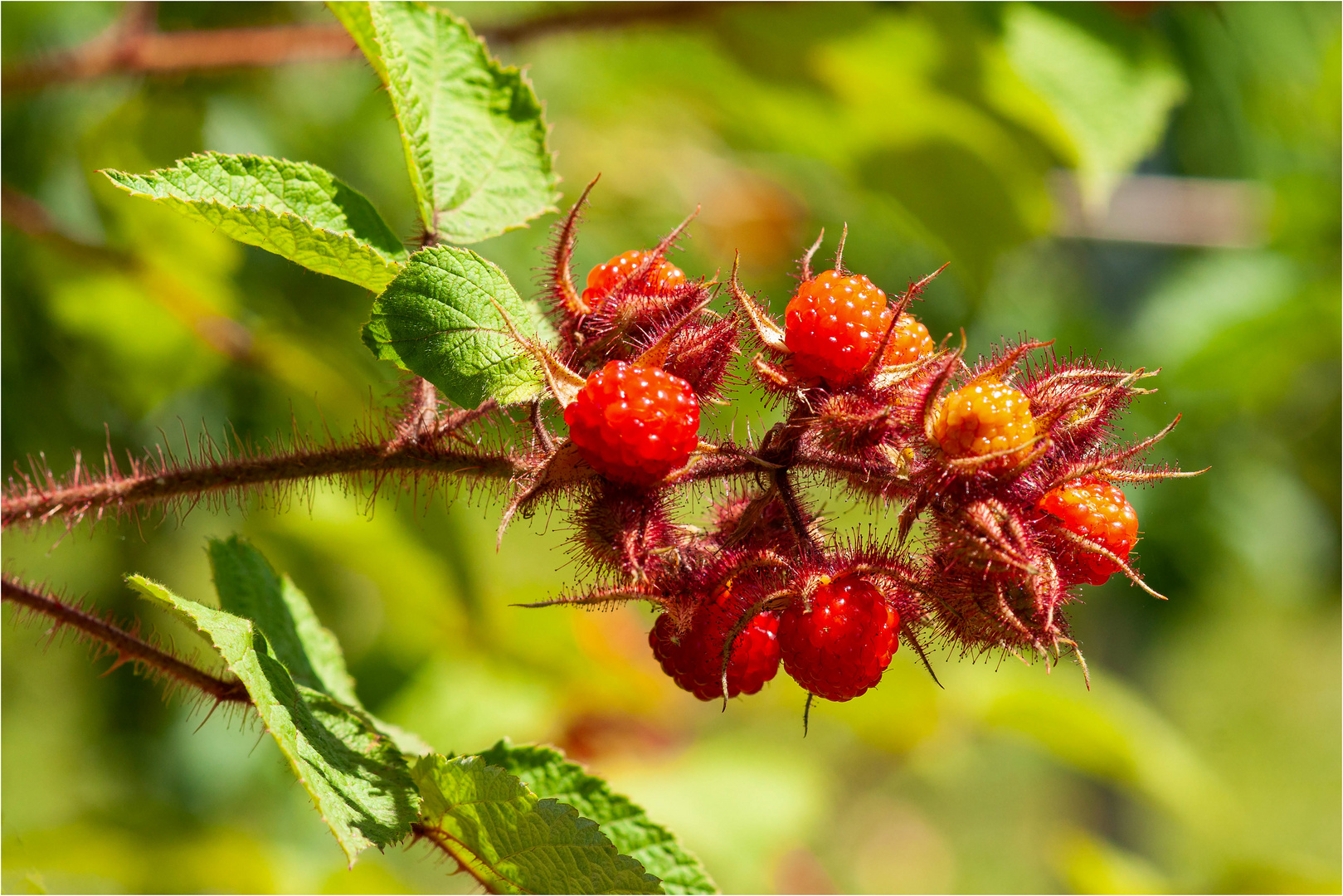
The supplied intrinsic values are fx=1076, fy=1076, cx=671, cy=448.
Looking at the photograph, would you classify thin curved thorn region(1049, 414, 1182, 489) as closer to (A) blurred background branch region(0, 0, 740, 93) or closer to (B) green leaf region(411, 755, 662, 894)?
(B) green leaf region(411, 755, 662, 894)

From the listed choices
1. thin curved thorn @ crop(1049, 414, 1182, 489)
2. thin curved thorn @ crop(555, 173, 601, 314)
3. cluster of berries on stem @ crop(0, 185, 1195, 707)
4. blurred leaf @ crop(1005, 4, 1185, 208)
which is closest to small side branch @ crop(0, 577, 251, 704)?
cluster of berries on stem @ crop(0, 185, 1195, 707)

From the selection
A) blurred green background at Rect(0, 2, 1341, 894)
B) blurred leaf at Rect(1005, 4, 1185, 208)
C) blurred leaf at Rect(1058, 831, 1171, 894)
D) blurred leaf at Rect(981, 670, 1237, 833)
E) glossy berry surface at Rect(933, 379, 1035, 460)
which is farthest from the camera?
blurred leaf at Rect(981, 670, 1237, 833)

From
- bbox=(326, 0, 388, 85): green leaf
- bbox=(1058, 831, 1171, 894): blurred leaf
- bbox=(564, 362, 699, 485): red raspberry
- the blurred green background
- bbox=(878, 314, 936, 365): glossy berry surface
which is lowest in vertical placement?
bbox=(1058, 831, 1171, 894): blurred leaf

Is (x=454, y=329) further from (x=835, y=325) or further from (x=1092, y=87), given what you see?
(x=1092, y=87)

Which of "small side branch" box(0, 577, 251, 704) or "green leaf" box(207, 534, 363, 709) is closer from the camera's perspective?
"small side branch" box(0, 577, 251, 704)

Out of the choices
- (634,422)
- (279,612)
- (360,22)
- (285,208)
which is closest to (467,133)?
(360,22)

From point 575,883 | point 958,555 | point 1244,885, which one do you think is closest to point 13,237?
point 575,883

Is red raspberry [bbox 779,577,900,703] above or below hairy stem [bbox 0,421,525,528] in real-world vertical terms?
below

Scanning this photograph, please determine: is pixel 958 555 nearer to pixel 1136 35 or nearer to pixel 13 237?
pixel 1136 35
